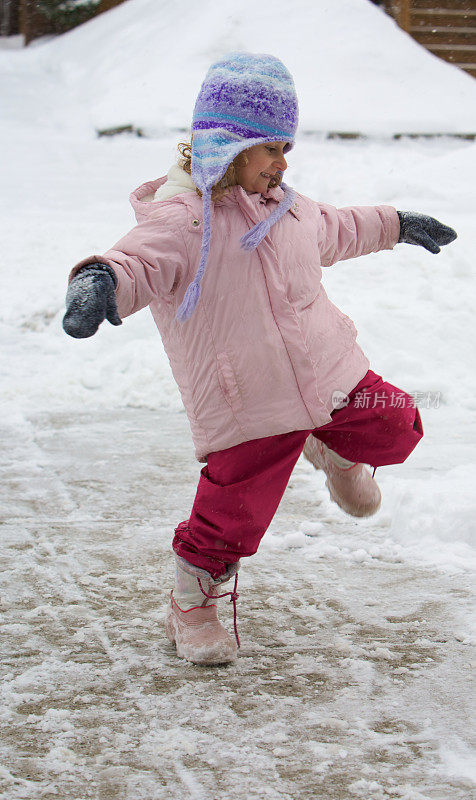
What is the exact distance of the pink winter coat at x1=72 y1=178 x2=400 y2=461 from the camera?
86.7 inches

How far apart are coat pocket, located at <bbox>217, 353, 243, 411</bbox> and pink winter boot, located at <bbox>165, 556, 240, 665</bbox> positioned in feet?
1.47

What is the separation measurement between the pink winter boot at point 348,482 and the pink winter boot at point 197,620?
0.45 meters

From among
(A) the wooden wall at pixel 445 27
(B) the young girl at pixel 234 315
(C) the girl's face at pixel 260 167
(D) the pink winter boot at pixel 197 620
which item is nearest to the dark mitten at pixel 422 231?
(B) the young girl at pixel 234 315

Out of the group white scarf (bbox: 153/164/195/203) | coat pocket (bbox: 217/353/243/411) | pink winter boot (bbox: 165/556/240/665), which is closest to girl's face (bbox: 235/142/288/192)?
white scarf (bbox: 153/164/195/203)

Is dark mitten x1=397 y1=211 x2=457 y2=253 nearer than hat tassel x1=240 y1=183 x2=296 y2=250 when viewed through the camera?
No

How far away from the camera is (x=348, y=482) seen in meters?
2.63

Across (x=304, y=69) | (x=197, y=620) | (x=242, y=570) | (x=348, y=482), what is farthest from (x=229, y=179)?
(x=304, y=69)

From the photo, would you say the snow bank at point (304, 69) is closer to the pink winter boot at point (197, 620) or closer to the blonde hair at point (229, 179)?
the blonde hair at point (229, 179)

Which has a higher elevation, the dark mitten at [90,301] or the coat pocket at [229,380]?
the dark mitten at [90,301]

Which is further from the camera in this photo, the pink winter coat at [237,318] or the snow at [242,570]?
the pink winter coat at [237,318]

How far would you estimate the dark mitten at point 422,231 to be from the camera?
2.63 meters

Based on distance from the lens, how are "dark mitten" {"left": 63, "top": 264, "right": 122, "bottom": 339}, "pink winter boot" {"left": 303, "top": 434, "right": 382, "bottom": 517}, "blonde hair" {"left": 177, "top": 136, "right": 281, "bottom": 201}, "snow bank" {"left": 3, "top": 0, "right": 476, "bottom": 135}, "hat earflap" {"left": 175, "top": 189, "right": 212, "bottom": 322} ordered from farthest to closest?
1. "snow bank" {"left": 3, "top": 0, "right": 476, "bottom": 135}
2. "pink winter boot" {"left": 303, "top": 434, "right": 382, "bottom": 517}
3. "blonde hair" {"left": 177, "top": 136, "right": 281, "bottom": 201}
4. "hat earflap" {"left": 175, "top": 189, "right": 212, "bottom": 322}
5. "dark mitten" {"left": 63, "top": 264, "right": 122, "bottom": 339}

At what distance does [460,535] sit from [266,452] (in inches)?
39.8

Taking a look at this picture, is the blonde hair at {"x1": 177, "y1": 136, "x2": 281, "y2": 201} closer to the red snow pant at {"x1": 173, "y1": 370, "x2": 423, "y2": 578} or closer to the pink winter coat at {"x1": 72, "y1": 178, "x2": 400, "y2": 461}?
the pink winter coat at {"x1": 72, "y1": 178, "x2": 400, "y2": 461}
